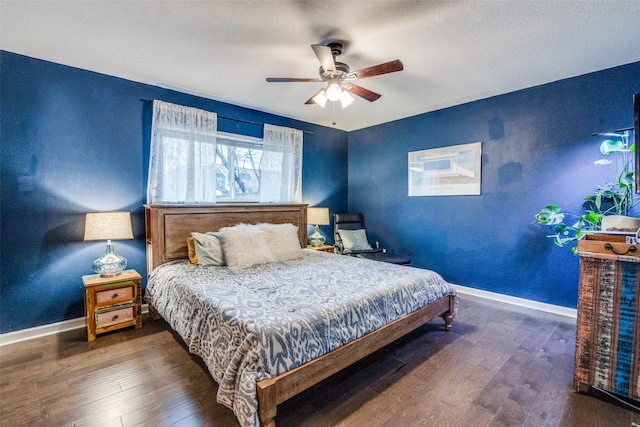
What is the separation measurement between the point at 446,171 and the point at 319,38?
2691 mm

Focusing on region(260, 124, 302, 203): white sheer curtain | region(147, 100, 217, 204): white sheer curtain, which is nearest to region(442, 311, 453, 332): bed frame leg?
region(260, 124, 302, 203): white sheer curtain

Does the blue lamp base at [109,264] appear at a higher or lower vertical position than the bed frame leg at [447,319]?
higher

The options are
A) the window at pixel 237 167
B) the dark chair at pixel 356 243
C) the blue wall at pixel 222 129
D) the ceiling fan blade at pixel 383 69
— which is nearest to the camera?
the ceiling fan blade at pixel 383 69

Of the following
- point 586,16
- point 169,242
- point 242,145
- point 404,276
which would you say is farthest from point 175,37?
point 586,16

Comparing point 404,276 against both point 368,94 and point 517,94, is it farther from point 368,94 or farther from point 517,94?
point 517,94

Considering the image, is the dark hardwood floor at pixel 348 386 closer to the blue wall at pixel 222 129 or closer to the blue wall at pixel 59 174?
the blue wall at pixel 59 174

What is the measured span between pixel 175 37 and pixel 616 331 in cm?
382

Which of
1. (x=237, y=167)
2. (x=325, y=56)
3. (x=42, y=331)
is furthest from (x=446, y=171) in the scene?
(x=42, y=331)

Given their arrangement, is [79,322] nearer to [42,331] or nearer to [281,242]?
[42,331]

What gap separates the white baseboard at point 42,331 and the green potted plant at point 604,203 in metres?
4.95

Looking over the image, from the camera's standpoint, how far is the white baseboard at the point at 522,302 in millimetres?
3115

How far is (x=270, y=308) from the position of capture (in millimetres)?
1786

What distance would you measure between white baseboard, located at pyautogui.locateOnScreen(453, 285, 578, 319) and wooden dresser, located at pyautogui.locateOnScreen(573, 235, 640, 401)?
4.23ft

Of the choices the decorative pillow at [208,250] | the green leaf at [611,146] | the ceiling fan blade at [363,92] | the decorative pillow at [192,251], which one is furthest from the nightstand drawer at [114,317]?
the green leaf at [611,146]
